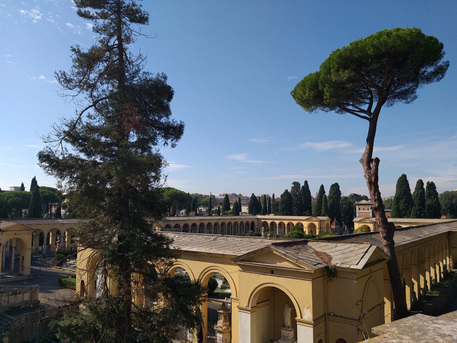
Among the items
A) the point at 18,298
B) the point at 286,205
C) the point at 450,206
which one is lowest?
the point at 18,298

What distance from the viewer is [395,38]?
11.8 m

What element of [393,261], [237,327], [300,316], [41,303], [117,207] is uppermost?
[117,207]

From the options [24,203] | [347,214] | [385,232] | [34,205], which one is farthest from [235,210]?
[385,232]

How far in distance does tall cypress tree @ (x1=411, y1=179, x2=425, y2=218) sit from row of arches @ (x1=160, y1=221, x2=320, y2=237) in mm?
12626

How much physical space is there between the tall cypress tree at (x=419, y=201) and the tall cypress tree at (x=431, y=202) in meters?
0.80

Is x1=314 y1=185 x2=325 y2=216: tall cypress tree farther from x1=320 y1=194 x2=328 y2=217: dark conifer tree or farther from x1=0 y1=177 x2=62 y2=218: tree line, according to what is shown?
x1=0 y1=177 x2=62 y2=218: tree line

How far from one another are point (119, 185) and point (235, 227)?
5134cm

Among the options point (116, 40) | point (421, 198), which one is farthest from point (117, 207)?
point (421, 198)

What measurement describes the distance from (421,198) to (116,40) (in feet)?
166

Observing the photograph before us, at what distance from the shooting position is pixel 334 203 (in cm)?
5766

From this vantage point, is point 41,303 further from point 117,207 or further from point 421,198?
point 421,198

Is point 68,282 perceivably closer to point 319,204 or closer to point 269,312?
point 269,312

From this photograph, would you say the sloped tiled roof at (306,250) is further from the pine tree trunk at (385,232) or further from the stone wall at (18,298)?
the stone wall at (18,298)

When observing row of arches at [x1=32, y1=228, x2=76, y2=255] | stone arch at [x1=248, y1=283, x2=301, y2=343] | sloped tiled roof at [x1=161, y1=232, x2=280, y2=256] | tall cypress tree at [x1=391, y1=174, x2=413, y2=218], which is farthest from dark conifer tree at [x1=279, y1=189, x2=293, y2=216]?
stone arch at [x1=248, y1=283, x2=301, y2=343]
